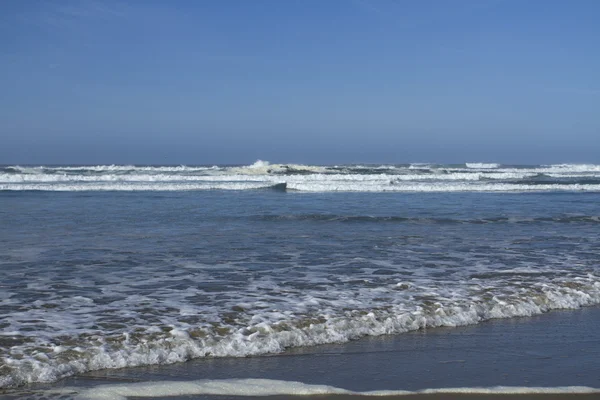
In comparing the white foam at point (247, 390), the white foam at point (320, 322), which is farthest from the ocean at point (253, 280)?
the white foam at point (247, 390)

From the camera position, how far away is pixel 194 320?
18.0 ft

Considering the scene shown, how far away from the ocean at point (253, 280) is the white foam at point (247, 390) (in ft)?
0.54

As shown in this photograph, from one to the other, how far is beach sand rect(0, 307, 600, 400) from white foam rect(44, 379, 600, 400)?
40 millimetres

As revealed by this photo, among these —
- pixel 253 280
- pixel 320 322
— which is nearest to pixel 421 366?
pixel 320 322

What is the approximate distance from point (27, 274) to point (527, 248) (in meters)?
7.79

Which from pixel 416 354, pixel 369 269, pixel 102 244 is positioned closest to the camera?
pixel 416 354

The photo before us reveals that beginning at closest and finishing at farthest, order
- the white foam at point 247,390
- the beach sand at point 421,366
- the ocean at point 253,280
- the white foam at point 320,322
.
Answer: the white foam at point 247,390 < the beach sand at point 421,366 < the white foam at point 320,322 < the ocean at point 253,280

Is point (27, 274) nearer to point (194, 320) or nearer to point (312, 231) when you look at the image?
point (194, 320)

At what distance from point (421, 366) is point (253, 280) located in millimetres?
3168

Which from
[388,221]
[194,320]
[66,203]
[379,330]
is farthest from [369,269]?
[66,203]

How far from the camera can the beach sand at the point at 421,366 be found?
417 centimetres

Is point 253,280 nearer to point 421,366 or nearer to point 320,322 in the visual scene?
point 320,322

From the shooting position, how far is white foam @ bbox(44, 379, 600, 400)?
3992mm

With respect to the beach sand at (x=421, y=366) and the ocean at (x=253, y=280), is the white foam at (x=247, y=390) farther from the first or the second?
the ocean at (x=253, y=280)
